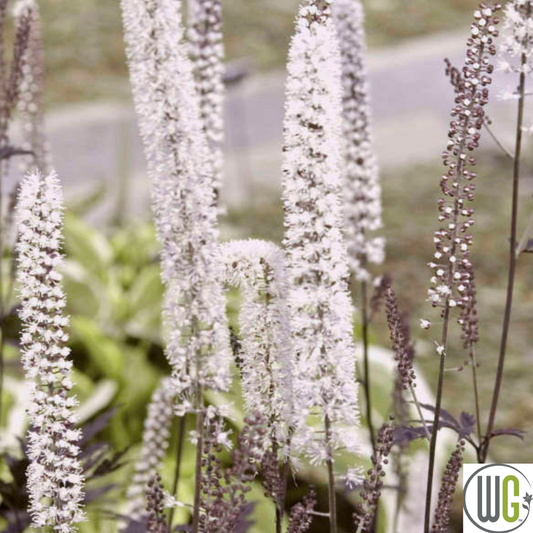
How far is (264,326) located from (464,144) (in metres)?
0.47

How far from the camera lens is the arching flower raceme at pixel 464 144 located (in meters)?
1.85

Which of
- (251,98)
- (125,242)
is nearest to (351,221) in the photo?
(125,242)

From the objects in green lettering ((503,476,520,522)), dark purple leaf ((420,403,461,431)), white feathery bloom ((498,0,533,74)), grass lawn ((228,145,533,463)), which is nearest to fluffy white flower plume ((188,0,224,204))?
dark purple leaf ((420,403,461,431))

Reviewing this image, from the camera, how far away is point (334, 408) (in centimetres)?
169

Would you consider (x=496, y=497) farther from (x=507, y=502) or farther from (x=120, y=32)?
(x=120, y=32)

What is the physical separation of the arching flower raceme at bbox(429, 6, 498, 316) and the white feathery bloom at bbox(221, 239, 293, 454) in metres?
0.30

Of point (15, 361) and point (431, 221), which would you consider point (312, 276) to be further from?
point (431, 221)

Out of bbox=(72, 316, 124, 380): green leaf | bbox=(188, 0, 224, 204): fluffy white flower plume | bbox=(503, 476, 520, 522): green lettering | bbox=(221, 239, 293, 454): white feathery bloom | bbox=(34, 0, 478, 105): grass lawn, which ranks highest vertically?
bbox=(34, 0, 478, 105): grass lawn

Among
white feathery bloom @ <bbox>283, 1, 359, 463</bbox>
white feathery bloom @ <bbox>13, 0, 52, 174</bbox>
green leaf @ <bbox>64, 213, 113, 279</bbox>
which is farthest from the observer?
green leaf @ <bbox>64, 213, 113, 279</bbox>

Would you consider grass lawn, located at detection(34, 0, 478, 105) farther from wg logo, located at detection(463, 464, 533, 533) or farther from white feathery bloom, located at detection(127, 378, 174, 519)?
wg logo, located at detection(463, 464, 533, 533)

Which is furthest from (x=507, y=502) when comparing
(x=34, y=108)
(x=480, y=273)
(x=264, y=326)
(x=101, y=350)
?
(x=480, y=273)

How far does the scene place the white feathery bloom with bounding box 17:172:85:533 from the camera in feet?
5.41

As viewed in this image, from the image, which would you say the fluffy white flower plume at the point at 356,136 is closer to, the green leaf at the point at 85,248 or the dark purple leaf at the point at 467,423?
the dark purple leaf at the point at 467,423

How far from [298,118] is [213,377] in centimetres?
46
